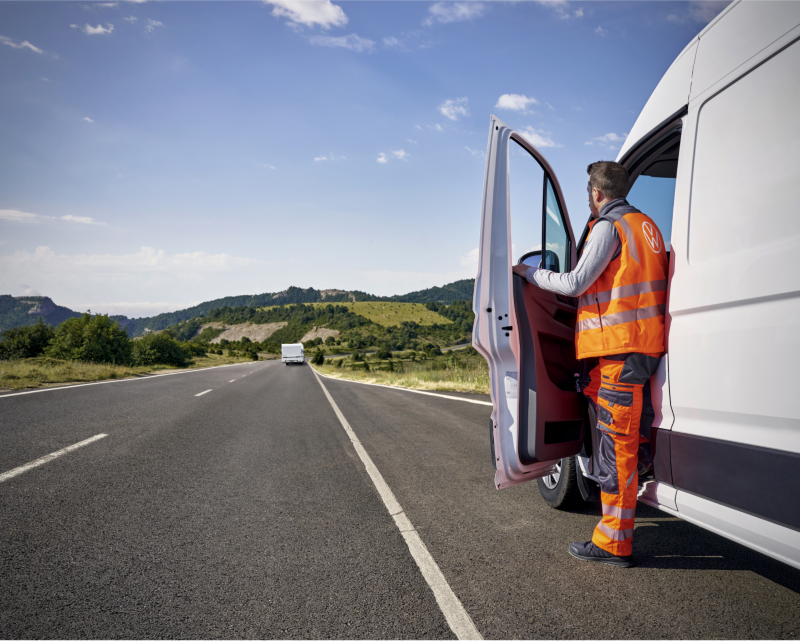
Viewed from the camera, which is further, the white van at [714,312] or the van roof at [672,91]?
the van roof at [672,91]

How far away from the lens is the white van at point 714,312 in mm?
1637

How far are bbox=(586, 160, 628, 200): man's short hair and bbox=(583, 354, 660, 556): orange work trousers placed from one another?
1.03 metres

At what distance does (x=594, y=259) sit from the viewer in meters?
2.34

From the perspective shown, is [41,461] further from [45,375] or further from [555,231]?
[45,375]

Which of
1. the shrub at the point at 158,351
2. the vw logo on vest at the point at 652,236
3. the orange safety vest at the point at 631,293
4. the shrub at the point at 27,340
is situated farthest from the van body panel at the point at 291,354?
the vw logo on vest at the point at 652,236

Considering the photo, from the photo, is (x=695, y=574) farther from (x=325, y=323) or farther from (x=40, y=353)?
(x=325, y=323)

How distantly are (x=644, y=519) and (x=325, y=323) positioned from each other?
132 meters

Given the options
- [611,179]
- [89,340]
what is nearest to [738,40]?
[611,179]

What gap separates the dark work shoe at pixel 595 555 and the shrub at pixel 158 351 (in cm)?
4149

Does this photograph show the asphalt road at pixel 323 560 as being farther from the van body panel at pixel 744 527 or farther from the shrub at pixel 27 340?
the shrub at pixel 27 340

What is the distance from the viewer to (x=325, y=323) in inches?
5241

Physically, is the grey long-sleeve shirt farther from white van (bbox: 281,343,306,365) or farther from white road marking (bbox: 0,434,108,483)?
white van (bbox: 281,343,306,365)

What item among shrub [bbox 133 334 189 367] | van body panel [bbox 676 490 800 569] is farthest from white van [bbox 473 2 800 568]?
shrub [bbox 133 334 189 367]

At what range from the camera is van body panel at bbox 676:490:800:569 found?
159 centimetres
